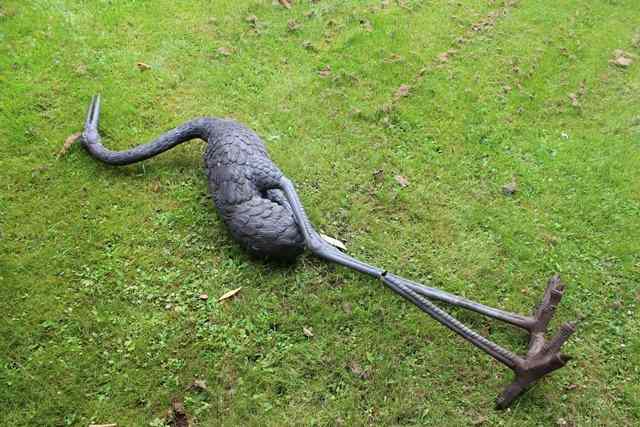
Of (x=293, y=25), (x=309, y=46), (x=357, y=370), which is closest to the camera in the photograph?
(x=357, y=370)

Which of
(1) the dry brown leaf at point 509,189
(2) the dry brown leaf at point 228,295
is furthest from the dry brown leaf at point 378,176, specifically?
(2) the dry brown leaf at point 228,295

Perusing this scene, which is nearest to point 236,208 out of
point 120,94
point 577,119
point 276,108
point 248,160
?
point 248,160

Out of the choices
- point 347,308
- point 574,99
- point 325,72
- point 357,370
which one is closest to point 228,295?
point 347,308

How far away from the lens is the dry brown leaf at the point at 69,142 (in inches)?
171

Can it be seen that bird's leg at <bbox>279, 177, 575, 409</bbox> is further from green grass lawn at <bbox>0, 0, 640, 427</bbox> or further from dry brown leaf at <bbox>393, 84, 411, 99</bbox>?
dry brown leaf at <bbox>393, 84, 411, 99</bbox>

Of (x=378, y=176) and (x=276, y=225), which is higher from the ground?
(x=276, y=225)

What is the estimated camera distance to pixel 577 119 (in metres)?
5.03

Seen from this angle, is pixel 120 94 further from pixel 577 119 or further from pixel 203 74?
pixel 577 119

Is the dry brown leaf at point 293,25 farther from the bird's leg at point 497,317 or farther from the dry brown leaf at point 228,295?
the dry brown leaf at point 228,295

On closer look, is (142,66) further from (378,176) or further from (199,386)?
(199,386)

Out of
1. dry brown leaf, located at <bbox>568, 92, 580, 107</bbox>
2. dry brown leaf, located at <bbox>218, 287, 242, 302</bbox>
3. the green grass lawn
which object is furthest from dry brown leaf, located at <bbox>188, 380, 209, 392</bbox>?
dry brown leaf, located at <bbox>568, 92, 580, 107</bbox>

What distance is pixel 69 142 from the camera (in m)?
4.41

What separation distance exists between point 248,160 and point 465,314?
1.96 meters

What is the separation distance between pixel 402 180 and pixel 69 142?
9.71 feet
